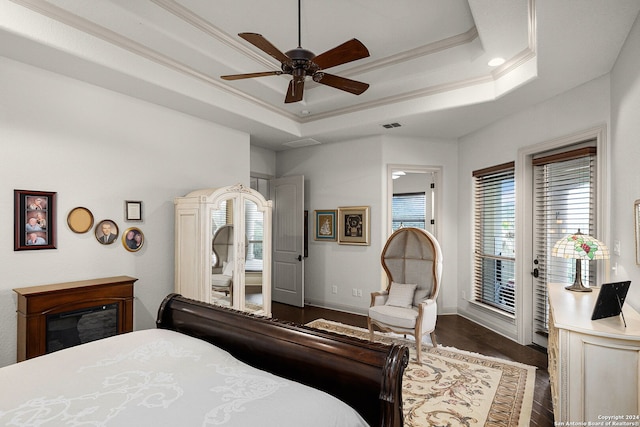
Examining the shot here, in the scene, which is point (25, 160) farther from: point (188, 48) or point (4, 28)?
point (188, 48)

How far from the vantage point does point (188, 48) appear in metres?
3.08

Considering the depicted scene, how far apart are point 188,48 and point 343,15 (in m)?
1.41

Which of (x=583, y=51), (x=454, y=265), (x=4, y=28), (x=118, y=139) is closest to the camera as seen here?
(x=4, y=28)

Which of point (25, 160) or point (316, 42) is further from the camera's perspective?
point (316, 42)

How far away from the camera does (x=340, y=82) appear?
263 centimetres

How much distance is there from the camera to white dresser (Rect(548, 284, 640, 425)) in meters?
1.70

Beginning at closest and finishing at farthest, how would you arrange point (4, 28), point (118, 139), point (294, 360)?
point (294, 360)
point (4, 28)
point (118, 139)

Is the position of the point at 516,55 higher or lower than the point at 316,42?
lower

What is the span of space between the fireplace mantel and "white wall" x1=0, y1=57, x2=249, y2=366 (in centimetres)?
21

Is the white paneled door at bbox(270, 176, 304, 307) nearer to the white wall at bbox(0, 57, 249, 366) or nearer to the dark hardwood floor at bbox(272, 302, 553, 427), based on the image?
the dark hardwood floor at bbox(272, 302, 553, 427)

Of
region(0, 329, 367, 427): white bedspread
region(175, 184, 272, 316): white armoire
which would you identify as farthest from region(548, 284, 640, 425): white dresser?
region(175, 184, 272, 316): white armoire

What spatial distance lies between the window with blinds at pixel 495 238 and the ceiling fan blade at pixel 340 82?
2322mm

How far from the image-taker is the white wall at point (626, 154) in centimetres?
221

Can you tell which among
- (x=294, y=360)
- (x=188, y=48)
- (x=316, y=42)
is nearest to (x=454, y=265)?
(x=316, y=42)
